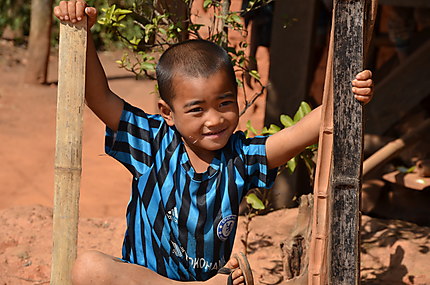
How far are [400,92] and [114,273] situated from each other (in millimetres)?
3028

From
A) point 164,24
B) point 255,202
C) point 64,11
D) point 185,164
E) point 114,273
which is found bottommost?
point 114,273

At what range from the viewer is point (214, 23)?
133 inches

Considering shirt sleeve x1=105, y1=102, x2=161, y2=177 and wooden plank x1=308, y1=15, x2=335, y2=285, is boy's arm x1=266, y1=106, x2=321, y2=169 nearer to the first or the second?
wooden plank x1=308, y1=15, x2=335, y2=285

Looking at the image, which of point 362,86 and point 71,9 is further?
point 71,9

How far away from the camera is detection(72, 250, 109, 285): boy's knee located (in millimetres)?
2258

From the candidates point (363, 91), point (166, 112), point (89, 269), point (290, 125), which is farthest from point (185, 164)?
point (290, 125)

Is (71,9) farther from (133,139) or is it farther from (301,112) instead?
(301,112)

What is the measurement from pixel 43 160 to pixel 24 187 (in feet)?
2.37

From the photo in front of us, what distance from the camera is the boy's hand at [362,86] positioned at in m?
1.97

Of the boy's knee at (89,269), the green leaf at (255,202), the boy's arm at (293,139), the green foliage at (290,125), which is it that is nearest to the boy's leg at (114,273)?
the boy's knee at (89,269)

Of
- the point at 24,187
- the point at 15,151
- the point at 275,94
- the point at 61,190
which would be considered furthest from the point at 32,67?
the point at 61,190

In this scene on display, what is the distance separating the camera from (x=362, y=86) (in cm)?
197

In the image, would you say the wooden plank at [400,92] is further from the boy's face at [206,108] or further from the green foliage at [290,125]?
the boy's face at [206,108]

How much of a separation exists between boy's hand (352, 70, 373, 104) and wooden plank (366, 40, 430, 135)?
282 centimetres
